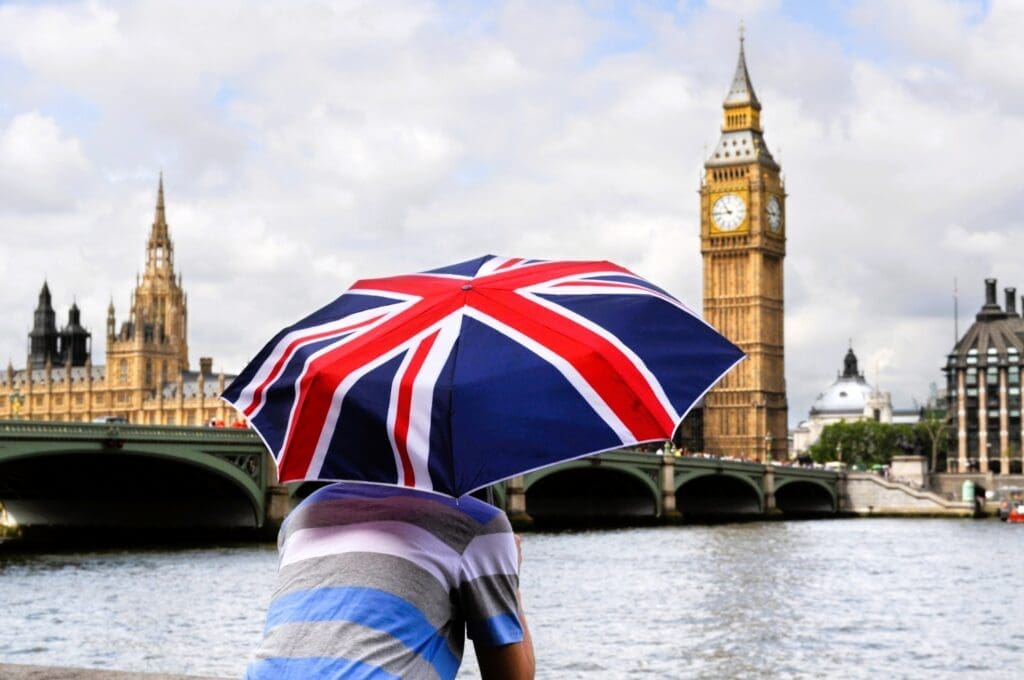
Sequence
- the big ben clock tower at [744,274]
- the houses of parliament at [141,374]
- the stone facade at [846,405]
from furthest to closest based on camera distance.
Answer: the stone facade at [846,405]
the houses of parliament at [141,374]
the big ben clock tower at [744,274]

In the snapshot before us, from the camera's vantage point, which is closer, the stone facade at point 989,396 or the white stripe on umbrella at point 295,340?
the white stripe on umbrella at point 295,340

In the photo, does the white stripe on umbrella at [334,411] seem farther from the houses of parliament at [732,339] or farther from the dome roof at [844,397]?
the dome roof at [844,397]

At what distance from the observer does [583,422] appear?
3.44 m

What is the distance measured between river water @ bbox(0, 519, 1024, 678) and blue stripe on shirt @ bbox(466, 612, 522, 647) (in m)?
12.8

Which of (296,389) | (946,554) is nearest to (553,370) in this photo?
(296,389)

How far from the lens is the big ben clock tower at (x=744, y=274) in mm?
116875

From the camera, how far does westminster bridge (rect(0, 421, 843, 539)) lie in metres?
34.8

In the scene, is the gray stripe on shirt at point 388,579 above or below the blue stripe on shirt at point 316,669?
above

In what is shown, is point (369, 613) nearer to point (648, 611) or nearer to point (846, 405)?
point (648, 611)

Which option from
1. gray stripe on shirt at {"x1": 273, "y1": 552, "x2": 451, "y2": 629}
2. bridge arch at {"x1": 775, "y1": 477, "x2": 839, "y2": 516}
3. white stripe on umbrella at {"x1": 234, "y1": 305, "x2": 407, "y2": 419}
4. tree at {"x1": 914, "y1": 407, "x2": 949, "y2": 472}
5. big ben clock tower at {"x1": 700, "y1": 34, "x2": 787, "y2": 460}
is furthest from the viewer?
tree at {"x1": 914, "y1": 407, "x2": 949, "y2": 472}

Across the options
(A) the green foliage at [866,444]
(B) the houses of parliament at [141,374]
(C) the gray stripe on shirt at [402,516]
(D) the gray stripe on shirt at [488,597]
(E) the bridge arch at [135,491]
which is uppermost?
(B) the houses of parliament at [141,374]

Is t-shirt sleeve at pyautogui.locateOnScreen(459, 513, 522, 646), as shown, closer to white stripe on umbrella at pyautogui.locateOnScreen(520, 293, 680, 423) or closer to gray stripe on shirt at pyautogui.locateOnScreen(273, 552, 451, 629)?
gray stripe on shirt at pyautogui.locateOnScreen(273, 552, 451, 629)

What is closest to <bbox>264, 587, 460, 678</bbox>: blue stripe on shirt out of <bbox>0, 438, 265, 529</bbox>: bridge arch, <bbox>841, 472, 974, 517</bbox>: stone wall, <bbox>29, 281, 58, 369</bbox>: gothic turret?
<bbox>0, 438, 265, 529</bbox>: bridge arch

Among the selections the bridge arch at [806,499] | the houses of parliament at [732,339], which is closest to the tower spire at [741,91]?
the houses of parliament at [732,339]
